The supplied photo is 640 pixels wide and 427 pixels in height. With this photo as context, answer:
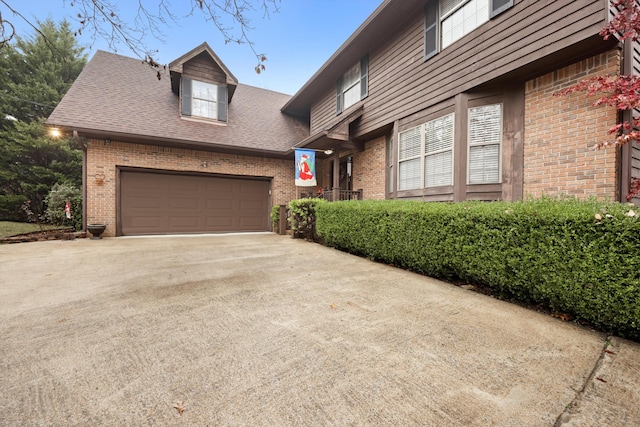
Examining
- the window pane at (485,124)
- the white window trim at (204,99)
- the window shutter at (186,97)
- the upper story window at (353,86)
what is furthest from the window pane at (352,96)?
the window shutter at (186,97)

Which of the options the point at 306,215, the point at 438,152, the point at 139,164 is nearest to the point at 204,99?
the point at 139,164

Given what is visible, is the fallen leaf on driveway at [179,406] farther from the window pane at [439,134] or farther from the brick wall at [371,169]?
the brick wall at [371,169]

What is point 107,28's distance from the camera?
8.08 ft

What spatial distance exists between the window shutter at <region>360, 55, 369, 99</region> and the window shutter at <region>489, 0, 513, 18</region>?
12.2ft

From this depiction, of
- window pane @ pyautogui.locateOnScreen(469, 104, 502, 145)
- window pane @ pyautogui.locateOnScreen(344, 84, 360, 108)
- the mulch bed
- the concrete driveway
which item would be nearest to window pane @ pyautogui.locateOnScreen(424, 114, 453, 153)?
window pane @ pyautogui.locateOnScreen(469, 104, 502, 145)

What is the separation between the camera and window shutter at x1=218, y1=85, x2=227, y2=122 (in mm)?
10539

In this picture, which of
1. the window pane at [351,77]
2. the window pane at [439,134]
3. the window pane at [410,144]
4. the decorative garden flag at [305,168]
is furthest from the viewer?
the decorative garden flag at [305,168]

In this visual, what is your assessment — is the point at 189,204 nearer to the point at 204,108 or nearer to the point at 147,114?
the point at 147,114

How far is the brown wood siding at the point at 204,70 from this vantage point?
10.0 meters

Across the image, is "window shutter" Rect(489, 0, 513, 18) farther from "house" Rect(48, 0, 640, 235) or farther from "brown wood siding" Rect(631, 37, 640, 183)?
"brown wood siding" Rect(631, 37, 640, 183)

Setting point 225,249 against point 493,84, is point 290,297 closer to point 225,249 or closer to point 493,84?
point 225,249

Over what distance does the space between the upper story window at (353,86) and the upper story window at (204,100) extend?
461cm

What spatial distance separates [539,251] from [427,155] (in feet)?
12.6

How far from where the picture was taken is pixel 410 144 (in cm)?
668
